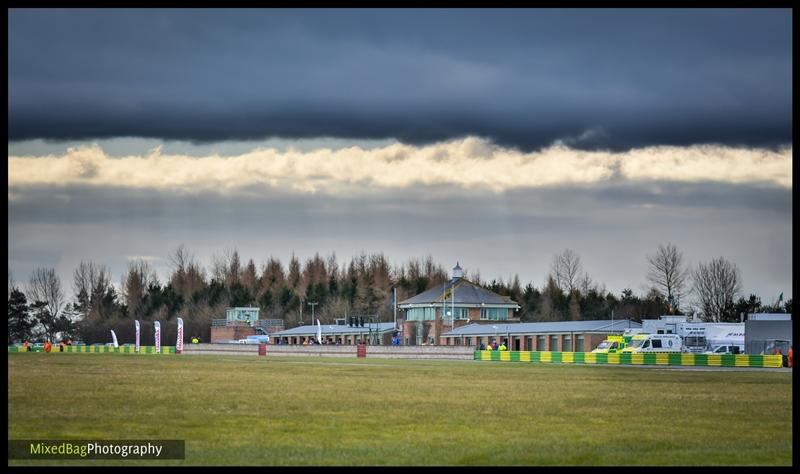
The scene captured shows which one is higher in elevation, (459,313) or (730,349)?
(459,313)

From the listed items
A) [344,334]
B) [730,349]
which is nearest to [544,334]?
[730,349]

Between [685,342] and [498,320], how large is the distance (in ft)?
178

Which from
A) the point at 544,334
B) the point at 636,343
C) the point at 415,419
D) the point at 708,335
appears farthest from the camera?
the point at 544,334

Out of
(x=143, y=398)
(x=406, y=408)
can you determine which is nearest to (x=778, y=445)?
(x=406, y=408)

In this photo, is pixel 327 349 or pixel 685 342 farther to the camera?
pixel 327 349

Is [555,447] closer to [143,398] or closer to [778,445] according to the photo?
[778,445]

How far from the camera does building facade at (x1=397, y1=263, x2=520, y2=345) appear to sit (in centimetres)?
15062

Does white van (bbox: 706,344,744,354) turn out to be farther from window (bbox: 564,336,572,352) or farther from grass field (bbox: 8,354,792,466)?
grass field (bbox: 8,354,792,466)

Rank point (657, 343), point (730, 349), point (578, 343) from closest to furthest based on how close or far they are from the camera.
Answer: point (657, 343)
point (730, 349)
point (578, 343)

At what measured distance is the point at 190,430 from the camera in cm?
2944

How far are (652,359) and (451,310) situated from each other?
72.0m

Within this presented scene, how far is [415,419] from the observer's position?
3334 centimetres

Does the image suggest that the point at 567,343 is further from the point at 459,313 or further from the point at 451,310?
the point at 459,313

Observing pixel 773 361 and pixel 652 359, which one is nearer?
pixel 773 361
